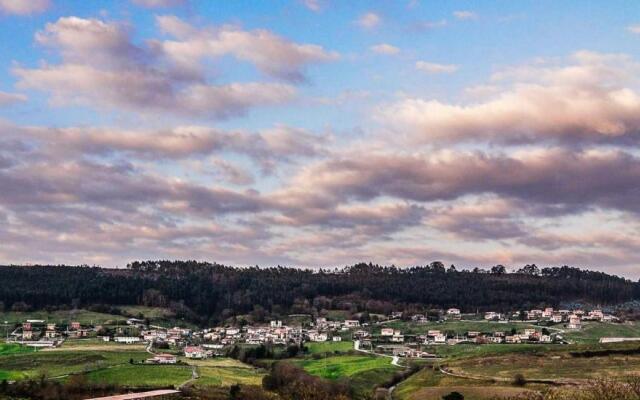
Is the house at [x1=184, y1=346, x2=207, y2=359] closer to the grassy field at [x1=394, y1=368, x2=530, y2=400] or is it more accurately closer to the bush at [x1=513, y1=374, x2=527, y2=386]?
the grassy field at [x1=394, y1=368, x2=530, y2=400]

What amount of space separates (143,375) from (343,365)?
Answer: 4014 cm

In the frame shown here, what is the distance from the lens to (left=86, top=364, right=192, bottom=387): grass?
408 feet

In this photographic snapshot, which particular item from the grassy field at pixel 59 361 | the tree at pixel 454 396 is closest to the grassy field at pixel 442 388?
the tree at pixel 454 396

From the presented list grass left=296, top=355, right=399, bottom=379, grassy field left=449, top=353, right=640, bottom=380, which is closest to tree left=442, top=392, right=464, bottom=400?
grassy field left=449, top=353, right=640, bottom=380

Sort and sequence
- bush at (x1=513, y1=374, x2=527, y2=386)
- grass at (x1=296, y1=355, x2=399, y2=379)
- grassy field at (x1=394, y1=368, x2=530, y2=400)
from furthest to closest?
1. grass at (x1=296, y1=355, x2=399, y2=379)
2. bush at (x1=513, y1=374, x2=527, y2=386)
3. grassy field at (x1=394, y1=368, x2=530, y2=400)

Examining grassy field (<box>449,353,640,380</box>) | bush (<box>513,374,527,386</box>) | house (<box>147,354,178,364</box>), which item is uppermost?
grassy field (<box>449,353,640,380</box>)

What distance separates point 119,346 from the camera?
193000 millimetres

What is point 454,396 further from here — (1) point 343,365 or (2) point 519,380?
(1) point 343,365

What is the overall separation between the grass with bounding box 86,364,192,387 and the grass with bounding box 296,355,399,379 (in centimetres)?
A: 2393

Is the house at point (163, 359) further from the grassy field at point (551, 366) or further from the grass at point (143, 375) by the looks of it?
the grassy field at point (551, 366)

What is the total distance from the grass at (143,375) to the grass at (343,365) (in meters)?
23.9

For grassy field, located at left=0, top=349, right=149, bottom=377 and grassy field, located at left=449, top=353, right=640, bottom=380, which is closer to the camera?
grassy field, located at left=449, top=353, right=640, bottom=380

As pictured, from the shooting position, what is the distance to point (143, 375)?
133500 millimetres

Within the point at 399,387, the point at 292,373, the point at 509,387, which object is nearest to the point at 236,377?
the point at 292,373
